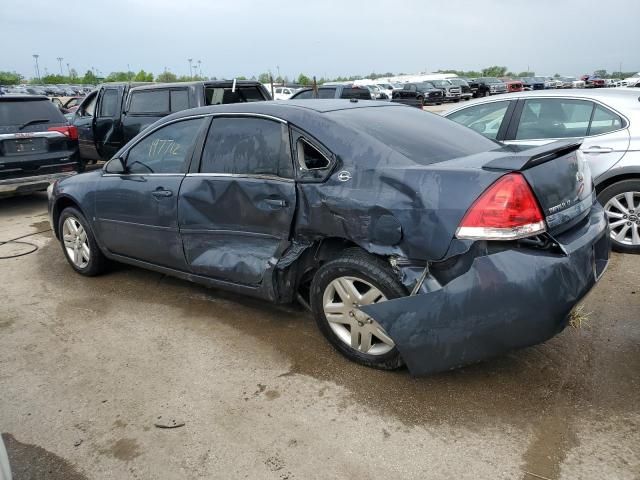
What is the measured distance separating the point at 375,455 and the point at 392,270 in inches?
37.5

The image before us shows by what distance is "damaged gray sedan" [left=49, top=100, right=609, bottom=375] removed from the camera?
259cm

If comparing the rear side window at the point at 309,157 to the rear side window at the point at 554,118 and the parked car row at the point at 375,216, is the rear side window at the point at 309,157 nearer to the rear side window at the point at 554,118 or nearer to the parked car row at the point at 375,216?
the parked car row at the point at 375,216

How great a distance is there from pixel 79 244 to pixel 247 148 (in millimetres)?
2337

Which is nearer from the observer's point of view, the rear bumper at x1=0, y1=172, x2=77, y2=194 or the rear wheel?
the rear wheel

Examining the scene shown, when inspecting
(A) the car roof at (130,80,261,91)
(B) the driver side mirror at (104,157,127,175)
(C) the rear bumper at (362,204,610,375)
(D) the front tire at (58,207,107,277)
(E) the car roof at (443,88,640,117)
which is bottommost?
(D) the front tire at (58,207,107,277)

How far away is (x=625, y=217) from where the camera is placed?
5.00 m

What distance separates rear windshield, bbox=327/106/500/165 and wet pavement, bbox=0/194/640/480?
1306 millimetres

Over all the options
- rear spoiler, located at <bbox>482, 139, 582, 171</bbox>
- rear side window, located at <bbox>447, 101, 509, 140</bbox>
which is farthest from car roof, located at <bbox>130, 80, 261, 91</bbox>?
rear spoiler, located at <bbox>482, 139, 582, 171</bbox>

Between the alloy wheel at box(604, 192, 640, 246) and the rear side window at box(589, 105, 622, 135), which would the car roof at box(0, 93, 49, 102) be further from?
the alloy wheel at box(604, 192, 640, 246)

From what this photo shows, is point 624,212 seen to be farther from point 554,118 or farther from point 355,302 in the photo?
point 355,302

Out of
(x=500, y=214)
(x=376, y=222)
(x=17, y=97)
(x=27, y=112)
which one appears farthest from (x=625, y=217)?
(x=17, y=97)

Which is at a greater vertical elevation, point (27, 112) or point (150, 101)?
point (150, 101)

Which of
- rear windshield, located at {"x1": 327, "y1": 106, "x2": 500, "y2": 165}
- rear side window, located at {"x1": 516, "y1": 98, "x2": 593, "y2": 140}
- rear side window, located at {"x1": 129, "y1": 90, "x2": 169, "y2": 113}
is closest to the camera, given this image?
rear windshield, located at {"x1": 327, "y1": 106, "x2": 500, "y2": 165}

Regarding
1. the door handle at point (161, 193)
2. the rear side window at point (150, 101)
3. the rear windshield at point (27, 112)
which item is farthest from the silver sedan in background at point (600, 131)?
the rear windshield at point (27, 112)
